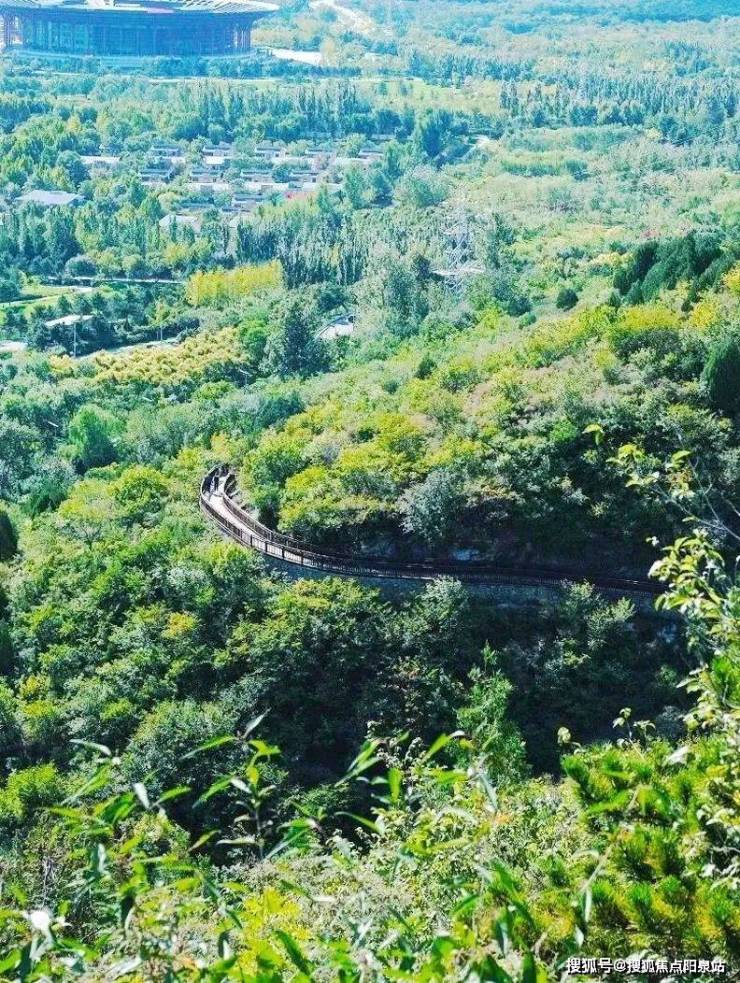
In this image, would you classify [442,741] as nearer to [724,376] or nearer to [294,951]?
[294,951]

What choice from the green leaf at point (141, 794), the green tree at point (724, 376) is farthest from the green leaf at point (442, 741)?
the green tree at point (724, 376)

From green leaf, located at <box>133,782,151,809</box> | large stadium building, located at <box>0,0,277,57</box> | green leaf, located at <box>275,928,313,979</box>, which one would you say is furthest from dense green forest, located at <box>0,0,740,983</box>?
large stadium building, located at <box>0,0,277,57</box>

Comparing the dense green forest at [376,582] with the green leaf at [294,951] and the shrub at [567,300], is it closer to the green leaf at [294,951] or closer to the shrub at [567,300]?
the green leaf at [294,951]

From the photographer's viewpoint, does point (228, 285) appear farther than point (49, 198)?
No

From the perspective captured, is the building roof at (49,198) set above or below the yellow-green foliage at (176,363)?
above

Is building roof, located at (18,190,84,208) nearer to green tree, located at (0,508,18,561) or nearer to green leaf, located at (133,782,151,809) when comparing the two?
green tree, located at (0,508,18,561)

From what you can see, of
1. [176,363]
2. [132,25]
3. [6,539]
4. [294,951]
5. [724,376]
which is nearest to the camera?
[294,951]

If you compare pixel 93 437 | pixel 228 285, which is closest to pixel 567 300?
pixel 93 437
